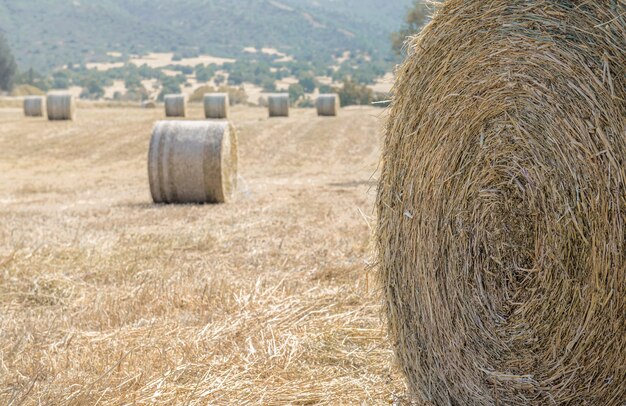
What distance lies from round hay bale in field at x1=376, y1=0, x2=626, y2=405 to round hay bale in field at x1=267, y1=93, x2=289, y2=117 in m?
29.2

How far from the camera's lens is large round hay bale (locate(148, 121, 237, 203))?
11227 mm

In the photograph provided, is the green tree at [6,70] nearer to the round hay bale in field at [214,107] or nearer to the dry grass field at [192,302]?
the round hay bale in field at [214,107]

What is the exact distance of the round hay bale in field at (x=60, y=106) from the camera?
29734 millimetres

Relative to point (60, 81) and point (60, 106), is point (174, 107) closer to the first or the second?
point (60, 106)

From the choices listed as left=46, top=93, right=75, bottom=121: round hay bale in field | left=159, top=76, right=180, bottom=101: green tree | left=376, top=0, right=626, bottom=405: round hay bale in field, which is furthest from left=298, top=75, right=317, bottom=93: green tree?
left=376, top=0, right=626, bottom=405: round hay bale in field

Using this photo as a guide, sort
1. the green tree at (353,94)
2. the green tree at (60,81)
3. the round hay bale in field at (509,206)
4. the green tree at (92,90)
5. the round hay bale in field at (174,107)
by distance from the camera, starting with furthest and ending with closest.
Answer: the green tree at (60,81)
the green tree at (92,90)
the green tree at (353,94)
the round hay bale in field at (174,107)
the round hay bale in field at (509,206)

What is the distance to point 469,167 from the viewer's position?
3840mm

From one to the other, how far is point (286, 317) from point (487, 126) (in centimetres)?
227

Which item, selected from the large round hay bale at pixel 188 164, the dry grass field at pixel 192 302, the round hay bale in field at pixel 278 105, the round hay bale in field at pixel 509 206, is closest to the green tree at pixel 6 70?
the round hay bale in field at pixel 278 105

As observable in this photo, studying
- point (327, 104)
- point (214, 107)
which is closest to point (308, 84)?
point (327, 104)

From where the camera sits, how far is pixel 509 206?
367 centimetres

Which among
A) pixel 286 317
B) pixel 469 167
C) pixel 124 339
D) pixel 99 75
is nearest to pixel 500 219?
pixel 469 167

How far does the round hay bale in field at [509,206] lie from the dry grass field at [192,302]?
42 centimetres

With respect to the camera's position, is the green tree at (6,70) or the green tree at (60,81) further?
the green tree at (60,81)
